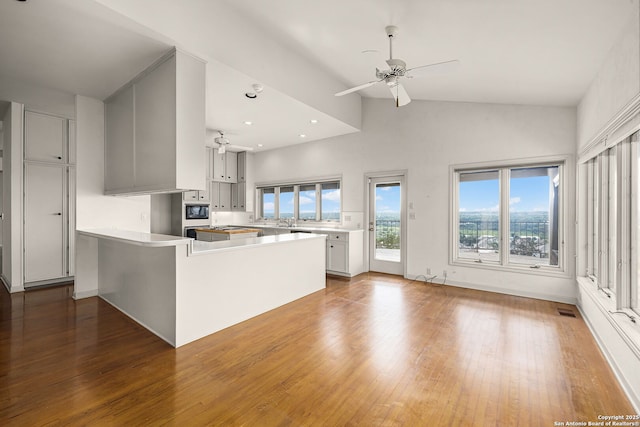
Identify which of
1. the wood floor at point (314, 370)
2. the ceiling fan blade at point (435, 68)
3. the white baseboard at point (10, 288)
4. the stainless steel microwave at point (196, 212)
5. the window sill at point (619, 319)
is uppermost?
the ceiling fan blade at point (435, 68)

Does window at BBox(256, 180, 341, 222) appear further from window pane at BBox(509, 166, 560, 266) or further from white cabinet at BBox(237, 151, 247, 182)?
window pane at BBox(509, 166, 560, 266)

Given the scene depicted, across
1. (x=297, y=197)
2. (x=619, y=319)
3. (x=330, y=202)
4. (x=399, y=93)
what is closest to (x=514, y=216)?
(x=619, y=319)

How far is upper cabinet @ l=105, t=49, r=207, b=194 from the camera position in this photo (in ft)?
9.91

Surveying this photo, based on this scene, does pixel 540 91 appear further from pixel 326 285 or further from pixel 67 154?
pixel 67 154

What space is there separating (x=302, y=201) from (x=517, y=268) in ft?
14.7

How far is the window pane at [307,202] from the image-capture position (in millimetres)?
7023

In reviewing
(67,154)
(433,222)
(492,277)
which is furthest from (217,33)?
(492,277)

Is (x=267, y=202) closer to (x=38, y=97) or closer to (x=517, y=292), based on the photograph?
(x=38, y=97)

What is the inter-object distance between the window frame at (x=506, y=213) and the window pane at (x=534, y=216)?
0.06 metres

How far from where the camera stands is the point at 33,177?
4664 mm

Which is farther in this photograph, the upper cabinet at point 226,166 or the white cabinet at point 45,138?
the upper cabinet at point 226,166

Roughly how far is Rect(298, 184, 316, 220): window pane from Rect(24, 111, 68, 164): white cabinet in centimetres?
441

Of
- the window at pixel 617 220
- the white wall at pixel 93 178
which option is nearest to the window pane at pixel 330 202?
the white wall at pixel 93 178

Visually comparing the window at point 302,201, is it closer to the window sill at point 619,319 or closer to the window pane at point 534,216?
the window pane at point 534,216
